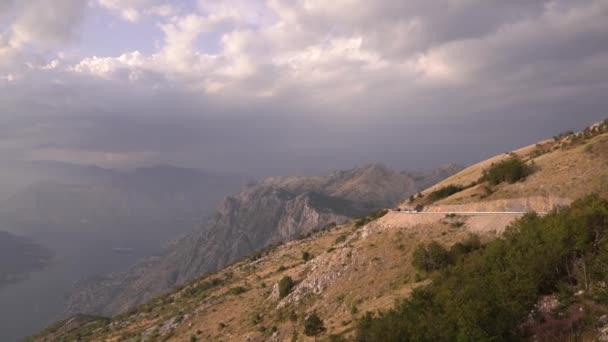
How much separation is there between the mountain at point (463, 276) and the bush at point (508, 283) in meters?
0.08

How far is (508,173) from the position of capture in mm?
48688

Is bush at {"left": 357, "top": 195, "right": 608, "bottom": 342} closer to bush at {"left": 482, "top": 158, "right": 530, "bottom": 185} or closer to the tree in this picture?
the tree

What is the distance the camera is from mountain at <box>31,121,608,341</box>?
2286cm

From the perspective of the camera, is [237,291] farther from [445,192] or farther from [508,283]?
[508,283]

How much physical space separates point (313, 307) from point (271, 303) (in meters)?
9.62

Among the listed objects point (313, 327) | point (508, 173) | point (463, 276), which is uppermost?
point (508, 173)

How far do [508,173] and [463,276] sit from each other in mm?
24233

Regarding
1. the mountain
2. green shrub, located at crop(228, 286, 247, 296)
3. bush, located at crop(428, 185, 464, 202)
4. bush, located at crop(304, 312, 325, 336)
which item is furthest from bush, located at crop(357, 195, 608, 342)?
green shrub, located at crop(228, 286, 247, 296)

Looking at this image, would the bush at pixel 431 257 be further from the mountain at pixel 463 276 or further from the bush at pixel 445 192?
the bush at pixel 445 192

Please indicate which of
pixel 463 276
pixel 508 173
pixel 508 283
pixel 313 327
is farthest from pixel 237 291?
pixel 508 283

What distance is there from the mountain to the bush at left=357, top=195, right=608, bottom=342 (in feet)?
0.26

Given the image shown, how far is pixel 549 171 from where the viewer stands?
45500 mm

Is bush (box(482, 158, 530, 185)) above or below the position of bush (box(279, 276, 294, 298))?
above

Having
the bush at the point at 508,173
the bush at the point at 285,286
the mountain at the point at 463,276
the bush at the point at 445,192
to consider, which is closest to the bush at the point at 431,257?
the mountain at the point at 463,276
